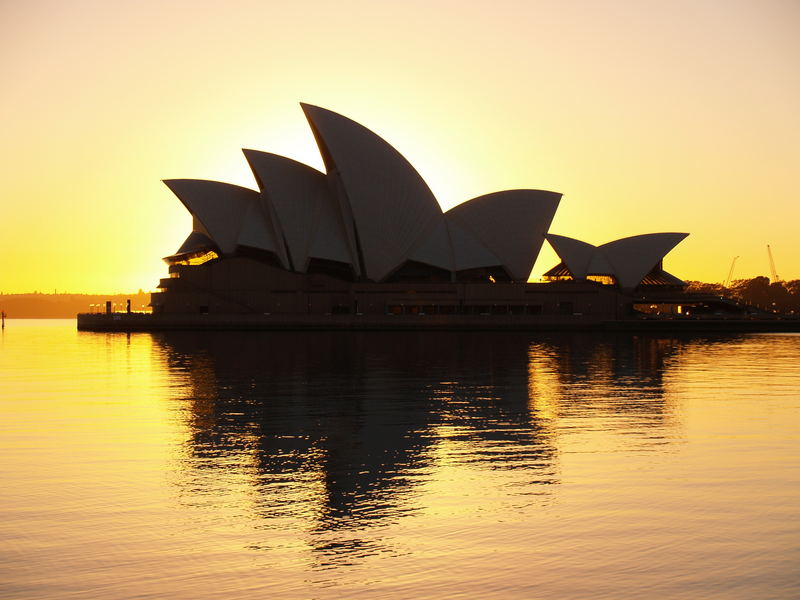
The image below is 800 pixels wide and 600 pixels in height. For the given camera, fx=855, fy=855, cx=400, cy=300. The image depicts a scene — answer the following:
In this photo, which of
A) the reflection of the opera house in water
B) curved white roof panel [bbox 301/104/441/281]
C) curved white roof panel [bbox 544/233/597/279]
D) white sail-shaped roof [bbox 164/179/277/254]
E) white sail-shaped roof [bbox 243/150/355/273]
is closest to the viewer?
the reflection of the opera house in water

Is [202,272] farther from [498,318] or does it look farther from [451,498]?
[451,498]

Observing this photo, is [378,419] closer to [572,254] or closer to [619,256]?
[572,254]

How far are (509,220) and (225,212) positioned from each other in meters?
31.5

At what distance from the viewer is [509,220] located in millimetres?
96812

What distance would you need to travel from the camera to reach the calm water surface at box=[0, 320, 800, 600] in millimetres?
9594

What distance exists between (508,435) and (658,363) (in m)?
27.6

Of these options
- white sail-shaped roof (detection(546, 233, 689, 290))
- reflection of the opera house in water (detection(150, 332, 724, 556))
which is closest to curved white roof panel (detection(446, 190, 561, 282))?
white sail-shaped roof (detection(546, 233, 689, 290))

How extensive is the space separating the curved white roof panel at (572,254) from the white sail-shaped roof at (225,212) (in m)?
33.3

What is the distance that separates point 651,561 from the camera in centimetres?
1012

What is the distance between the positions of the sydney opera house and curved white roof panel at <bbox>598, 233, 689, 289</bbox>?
0.50ft

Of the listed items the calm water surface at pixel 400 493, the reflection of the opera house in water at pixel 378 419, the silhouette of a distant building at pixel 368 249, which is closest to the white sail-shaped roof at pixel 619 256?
the silhouette of a distant building at pixel 368 249

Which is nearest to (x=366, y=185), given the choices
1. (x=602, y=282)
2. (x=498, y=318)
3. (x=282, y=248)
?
(x=282, y=248)

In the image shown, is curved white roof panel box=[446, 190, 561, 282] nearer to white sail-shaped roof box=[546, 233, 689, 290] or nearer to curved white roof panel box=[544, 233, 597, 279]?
curved white roof panel box=[544, 233, 597, 279]

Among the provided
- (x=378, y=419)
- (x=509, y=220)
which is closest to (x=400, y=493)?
(x=378, y=419)
